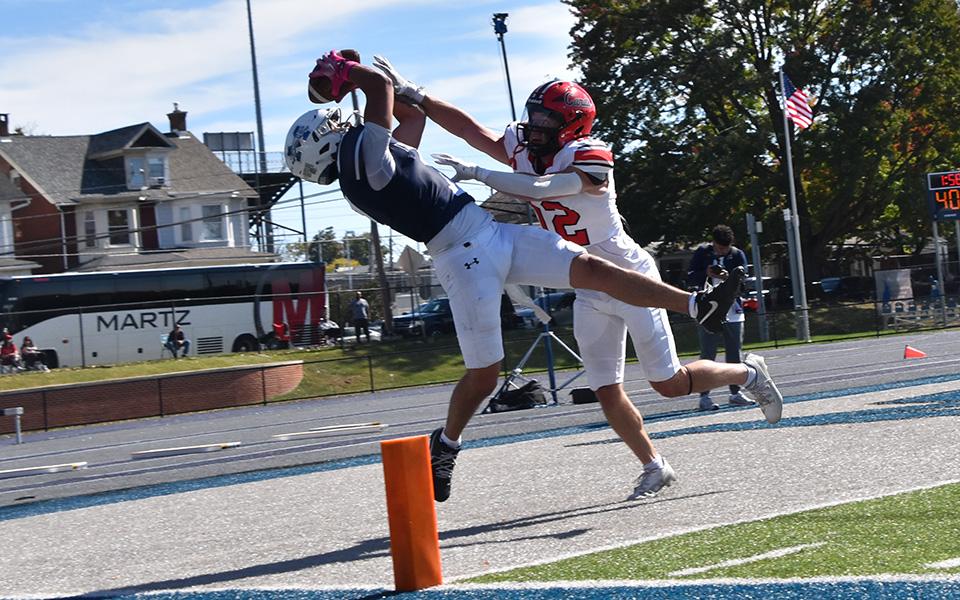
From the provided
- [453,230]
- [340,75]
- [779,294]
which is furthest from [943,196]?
[340,75]

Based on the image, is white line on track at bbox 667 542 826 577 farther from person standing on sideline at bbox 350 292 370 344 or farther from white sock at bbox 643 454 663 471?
person standing on sideline at bbox 350 292 370 344

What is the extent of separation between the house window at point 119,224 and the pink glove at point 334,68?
46.7 metres

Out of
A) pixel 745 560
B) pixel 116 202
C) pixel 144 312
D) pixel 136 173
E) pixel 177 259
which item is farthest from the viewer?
pixel 136 173

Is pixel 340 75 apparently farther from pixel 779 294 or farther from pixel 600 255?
pixel 779 294

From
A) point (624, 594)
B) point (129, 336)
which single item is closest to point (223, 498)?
point (624, 594)

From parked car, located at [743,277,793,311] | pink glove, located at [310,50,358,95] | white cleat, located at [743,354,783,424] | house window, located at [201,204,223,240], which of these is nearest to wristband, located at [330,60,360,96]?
pink glove, located at [310,50,358,95]

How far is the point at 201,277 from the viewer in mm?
39594

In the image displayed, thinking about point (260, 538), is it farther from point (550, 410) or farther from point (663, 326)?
point (550, 410)

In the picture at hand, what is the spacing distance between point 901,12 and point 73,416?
3160 centimetres

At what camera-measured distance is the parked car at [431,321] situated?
35.5 meters

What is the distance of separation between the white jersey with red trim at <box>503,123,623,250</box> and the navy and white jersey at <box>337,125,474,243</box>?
58cm

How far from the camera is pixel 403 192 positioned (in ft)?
16.9

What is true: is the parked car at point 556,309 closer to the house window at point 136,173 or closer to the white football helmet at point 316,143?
the house window at point 136,173

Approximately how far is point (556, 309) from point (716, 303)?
102 ft
